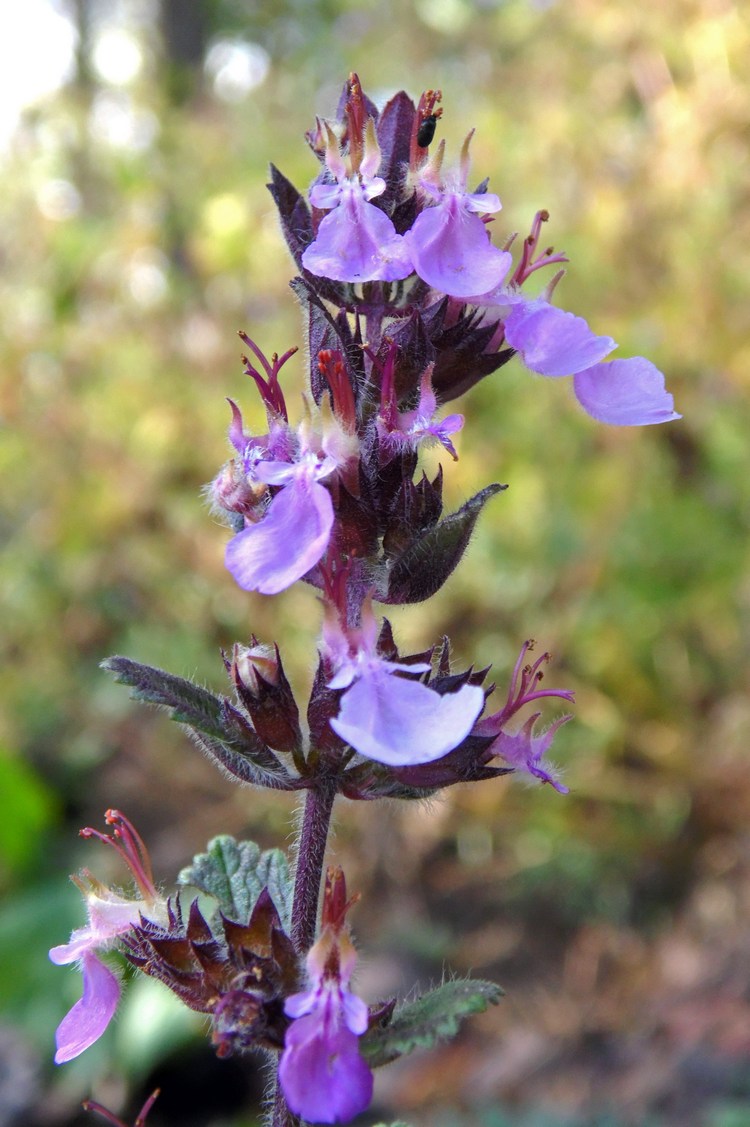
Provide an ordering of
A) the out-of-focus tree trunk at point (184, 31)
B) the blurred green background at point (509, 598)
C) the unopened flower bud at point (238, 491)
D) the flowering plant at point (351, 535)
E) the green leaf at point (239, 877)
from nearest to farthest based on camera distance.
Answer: the flowering plant at point (351, 535) → the unopened flower bud at point (238, 491) → the green leaf at point (239, 877) → the blurred green background at point (509, 598) → the out-of-focus tree trunk at point (184, 31)

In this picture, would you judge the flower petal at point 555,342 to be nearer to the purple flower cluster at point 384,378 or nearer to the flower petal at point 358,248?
the purple flower cluster at point 384,378

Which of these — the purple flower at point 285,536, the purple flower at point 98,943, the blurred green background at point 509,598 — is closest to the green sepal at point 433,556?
the purple flower at point 285,536

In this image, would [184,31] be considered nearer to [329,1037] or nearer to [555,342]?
[555,342]

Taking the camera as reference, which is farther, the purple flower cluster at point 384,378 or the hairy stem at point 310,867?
the hairy stem at point 310,867

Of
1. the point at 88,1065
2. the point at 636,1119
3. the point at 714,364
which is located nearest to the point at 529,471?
the point at 714,364

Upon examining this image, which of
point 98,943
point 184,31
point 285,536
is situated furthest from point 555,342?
point 184,31

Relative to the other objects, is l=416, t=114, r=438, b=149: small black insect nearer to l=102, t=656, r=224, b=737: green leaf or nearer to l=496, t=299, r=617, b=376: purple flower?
l=496, t=299, r=617, b=376: purple flower

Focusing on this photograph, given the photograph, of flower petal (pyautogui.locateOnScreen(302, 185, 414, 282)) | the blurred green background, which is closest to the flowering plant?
flower petal (pyautogui.locateOnScreen(302, 185, 414, 282))

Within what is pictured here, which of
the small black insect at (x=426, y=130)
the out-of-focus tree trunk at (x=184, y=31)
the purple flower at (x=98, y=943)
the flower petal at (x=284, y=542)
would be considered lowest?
the purple flower at (x=98, y=943)
